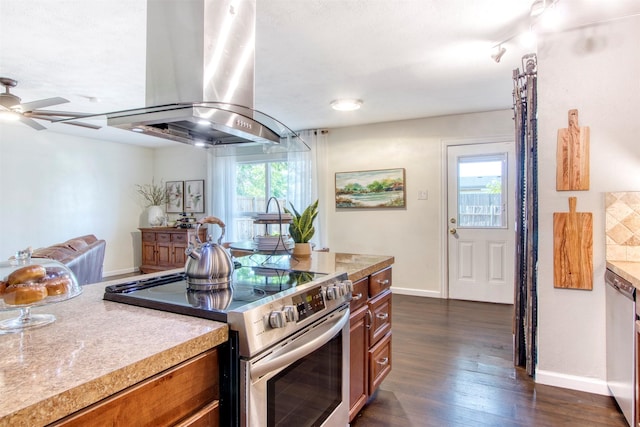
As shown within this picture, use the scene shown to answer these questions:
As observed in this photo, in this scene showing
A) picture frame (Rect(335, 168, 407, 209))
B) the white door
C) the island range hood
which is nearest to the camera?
the island range hood

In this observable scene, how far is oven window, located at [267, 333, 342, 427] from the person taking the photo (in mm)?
1112

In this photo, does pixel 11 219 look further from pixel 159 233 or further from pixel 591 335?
pixel 591 335

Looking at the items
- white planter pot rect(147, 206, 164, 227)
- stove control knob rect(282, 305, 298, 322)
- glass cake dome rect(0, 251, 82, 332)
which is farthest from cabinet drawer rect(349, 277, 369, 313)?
white planter pot rect(147, 206, 164, 227)

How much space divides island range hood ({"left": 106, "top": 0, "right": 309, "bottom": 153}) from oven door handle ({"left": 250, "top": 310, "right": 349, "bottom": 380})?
0.81 m

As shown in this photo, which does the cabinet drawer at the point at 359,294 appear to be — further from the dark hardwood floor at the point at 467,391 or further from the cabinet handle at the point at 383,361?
the dark hardwood floor at the point at 467,391

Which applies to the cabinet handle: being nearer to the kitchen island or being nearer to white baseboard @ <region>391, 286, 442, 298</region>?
the kitchen island

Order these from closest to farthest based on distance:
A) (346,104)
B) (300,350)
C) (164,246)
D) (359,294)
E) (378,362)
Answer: (300,350) → (359,294) → (378,362) → (346,104) → (164,246)

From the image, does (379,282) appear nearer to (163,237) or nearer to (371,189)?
(371,189)

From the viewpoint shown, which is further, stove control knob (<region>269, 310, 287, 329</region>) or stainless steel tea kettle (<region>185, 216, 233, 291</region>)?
stainless steel tea kettle (<region>185, 216, 233, 291</region>)

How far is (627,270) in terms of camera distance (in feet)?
5.79

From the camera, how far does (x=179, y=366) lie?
84 centimetres

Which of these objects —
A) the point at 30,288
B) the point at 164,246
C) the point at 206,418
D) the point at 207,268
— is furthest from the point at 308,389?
the point at 164,246

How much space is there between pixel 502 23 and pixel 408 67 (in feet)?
2.59

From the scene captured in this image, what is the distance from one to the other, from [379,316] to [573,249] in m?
1.26
